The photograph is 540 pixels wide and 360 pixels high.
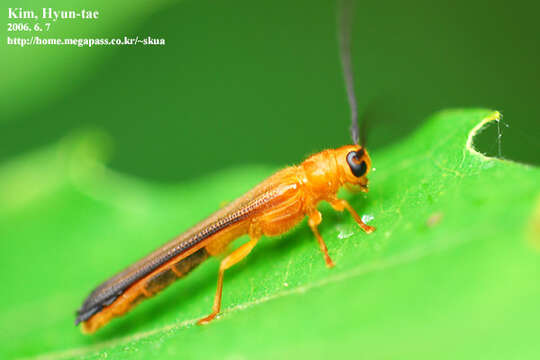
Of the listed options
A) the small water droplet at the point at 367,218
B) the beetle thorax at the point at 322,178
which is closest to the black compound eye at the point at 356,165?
the beetle thorax at the point at 322,178

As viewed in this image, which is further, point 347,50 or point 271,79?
point 271,79

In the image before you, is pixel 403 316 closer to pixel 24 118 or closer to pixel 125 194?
pixel 125 194

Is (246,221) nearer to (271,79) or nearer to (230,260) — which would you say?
(230,260)

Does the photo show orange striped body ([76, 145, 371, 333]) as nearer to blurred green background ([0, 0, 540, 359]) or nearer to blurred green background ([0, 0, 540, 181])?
blurred green background ([0, 0, 540, 359])

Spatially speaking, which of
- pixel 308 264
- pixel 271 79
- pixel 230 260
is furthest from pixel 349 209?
pixel 271 79

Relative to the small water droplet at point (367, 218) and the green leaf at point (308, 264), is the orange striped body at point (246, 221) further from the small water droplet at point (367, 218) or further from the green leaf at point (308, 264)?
the small water droplet at point (367, 218)
